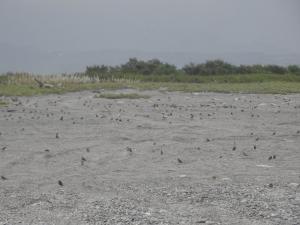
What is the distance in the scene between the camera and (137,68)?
55312 millimetres

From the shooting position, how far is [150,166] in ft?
33.7

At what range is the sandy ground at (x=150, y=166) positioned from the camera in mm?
7180

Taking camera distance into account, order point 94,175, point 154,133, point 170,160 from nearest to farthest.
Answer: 1. point 94,175
2. point 170,160
3. point 154,133

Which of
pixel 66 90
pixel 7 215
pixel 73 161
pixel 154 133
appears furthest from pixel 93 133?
pixel 66 90

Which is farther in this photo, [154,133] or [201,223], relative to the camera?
[154,133]

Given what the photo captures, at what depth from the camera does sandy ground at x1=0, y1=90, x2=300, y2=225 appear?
283 inches

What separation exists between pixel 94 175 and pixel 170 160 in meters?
1.93

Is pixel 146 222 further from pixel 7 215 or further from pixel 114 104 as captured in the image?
pixel 114 104

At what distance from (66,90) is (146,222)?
23881 millimetres

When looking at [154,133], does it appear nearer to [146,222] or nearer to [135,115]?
[135,115]

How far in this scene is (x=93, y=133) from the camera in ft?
48.4

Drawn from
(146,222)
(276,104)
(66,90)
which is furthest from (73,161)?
(66,90)

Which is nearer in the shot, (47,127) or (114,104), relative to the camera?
(47,127)

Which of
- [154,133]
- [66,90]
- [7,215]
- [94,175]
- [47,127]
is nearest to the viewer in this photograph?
[7,215]
